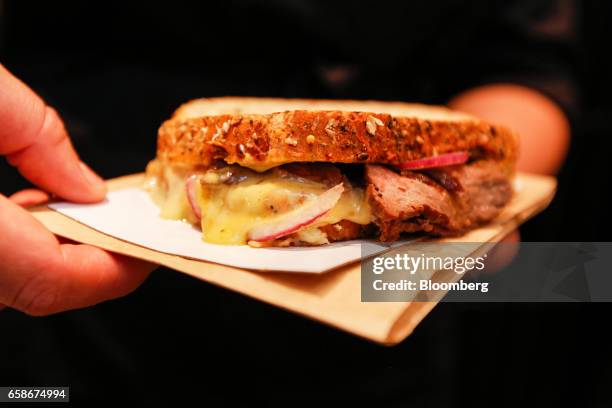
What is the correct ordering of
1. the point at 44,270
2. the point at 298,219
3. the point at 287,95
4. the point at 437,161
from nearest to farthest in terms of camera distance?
1. the point at 44,270
2. the point at 298,219
3. the point at 437,161
4. the point at 287,95

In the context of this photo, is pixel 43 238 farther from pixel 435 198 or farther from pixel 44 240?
pixel 435 198

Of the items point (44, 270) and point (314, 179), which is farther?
point (314, 179)

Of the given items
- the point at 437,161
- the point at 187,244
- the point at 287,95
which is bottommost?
the point at 187,244

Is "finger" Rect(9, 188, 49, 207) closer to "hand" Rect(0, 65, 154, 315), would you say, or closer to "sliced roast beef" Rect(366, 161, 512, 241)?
"hand" Rect(0, 65, 154, 315)

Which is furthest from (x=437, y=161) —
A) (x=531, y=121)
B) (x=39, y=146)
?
(x=531, y=121)

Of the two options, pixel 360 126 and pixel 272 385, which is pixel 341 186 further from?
pixel 272 385

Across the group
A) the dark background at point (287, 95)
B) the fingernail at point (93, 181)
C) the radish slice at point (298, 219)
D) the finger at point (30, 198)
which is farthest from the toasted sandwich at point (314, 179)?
the dark background at point (287, 95)

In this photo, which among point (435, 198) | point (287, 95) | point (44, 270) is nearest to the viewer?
point (44, 270)

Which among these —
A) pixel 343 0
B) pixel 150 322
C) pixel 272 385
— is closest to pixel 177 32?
pixel 343 0
